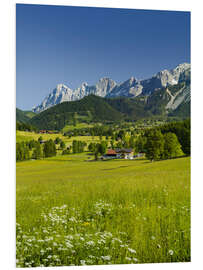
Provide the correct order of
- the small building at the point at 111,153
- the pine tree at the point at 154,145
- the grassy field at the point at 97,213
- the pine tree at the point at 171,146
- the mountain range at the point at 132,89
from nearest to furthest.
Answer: the grassy field at the point at 97,213, the mountain range at the point at 132,89, the small building at the point at 111,153, the pine tree at the point at 171,146, the pine tree at the point at 154,145

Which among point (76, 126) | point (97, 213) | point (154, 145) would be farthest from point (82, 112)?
point (97, 213)

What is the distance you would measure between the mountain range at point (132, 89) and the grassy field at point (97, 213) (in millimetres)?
1254

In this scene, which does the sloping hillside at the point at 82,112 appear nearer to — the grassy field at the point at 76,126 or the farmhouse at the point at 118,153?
the grassy field at the point at 76,126

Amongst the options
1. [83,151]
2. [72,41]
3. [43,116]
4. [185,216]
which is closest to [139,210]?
[185,216]

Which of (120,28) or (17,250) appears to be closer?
(17,250)

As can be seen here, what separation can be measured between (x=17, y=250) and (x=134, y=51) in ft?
15.1

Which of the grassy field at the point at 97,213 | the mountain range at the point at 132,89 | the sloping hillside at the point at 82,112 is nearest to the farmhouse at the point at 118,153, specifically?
the grassy field at the point at 97,213

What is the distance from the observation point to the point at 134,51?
607 centimetres

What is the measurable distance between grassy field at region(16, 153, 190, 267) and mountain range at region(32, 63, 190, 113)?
125 cm

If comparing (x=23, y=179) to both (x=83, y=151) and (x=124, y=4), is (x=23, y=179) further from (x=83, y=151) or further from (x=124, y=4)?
(x=124, y=4)

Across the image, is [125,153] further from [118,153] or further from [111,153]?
[111,153]

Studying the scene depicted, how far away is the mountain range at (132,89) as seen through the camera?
575cm

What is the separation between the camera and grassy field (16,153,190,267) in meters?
4.57

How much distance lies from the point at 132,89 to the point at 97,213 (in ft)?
9.14
